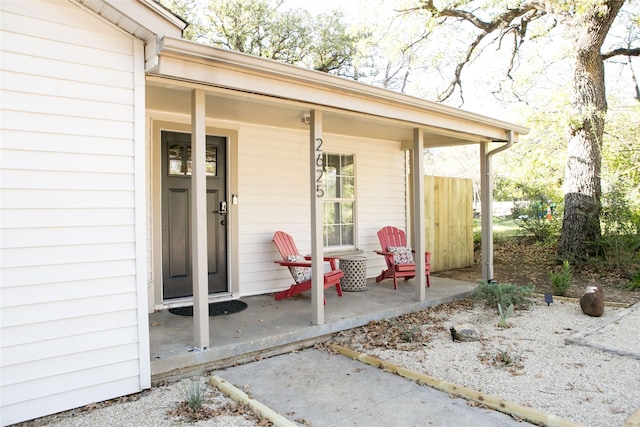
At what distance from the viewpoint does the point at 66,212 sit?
2604 mm

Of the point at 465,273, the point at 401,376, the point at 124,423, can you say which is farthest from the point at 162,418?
the point at 465,273

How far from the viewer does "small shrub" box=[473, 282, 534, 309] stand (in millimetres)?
5062

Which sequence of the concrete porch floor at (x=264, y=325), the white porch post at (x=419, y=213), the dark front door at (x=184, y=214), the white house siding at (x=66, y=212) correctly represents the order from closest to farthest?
the white house siding at (x=66, y=212), the concrete porch floor at (x=264, y=325), the dark front door at (x=184, y=214), the white porch post at (x=419, y=213)

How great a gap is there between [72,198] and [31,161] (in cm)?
30

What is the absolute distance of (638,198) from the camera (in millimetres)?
7160

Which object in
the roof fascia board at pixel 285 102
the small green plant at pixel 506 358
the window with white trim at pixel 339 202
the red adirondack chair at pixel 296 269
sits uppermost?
the roof fascia board at pixel 285 102

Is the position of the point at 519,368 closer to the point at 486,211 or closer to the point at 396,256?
the point at 396,256

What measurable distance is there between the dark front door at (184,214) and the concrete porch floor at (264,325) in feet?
1.45

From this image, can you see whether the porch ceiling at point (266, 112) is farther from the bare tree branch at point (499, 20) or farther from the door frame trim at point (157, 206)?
the bare tree branch at point (499, 20)

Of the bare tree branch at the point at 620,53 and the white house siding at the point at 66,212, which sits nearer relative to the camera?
the white house siding at the point at 66,212

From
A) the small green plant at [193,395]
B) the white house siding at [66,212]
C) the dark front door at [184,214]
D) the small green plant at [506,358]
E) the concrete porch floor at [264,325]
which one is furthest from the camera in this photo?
the dark front door at [184,214]

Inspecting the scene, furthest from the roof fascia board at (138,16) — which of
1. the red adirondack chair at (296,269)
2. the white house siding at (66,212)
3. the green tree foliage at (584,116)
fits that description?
the green tree foliage at (584,116)

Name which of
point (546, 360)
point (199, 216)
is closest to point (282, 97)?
point (199, 216)

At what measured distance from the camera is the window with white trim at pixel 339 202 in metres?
6.09
